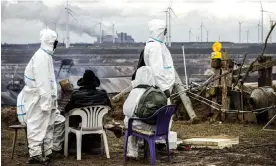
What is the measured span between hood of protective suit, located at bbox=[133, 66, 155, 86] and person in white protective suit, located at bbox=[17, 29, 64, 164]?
4.09 ft

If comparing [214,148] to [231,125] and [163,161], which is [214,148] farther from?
[231,125]

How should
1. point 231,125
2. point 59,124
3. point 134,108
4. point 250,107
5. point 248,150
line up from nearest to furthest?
point 134,108, point 59,124, point 248,150, point 231,125, point 250,107

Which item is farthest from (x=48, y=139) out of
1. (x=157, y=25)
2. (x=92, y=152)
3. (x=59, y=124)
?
(x=157, y=25)

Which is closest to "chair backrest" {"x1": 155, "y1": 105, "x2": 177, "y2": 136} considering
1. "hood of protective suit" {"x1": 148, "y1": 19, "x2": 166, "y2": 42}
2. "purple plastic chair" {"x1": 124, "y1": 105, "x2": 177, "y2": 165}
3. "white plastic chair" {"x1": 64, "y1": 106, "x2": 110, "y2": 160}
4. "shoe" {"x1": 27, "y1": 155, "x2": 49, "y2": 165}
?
"purple plastic chair" {"x1": 124, "y1": 105, "x2": 177, "y2": 165}

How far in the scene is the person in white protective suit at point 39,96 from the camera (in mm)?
7523

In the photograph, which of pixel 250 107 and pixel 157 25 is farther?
pixel 250 107

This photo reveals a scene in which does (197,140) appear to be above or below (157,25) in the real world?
below

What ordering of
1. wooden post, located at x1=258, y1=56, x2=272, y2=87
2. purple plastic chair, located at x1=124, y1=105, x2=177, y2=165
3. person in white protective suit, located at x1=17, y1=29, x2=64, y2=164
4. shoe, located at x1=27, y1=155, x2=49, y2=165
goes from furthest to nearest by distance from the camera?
wooden post, located at x1=258, y1=56, x2=272, y2=87 → shoe, located at x1=27, y1=155, x2=49, y2=165 → person in white protective suit, located at x1=17, y1=29, x2=64, y2=164 → purple plastic chair, located at x1=124, y1=105, x2=177, y2=165

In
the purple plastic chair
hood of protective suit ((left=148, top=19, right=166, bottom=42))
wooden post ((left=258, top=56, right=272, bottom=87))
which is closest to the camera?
the purple plastic chair

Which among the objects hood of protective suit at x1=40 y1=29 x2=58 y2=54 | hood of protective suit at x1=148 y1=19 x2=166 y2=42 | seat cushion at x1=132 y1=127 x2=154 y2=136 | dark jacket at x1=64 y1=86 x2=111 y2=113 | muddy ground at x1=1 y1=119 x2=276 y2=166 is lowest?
muddy ground at x1=1 y1=119 x2=276 y2=166

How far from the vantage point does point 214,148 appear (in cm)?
913

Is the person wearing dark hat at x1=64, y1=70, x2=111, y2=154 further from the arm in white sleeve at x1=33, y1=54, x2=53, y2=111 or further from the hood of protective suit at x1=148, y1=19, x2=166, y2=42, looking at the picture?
the hood of protective suit at x1=148, y1=19, x2=166, y2=42

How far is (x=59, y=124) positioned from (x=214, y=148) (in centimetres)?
268

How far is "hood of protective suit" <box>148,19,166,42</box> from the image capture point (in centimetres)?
868
